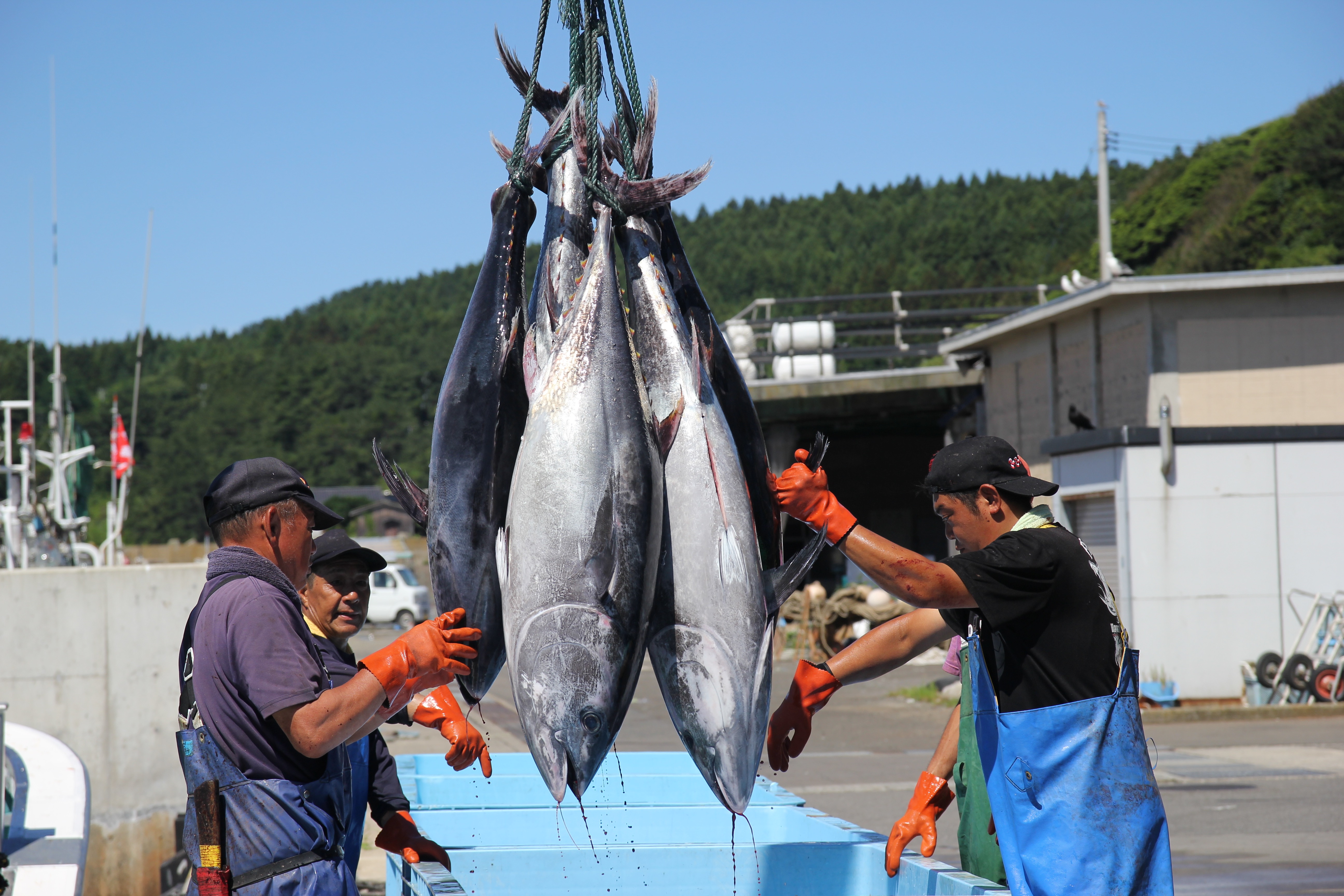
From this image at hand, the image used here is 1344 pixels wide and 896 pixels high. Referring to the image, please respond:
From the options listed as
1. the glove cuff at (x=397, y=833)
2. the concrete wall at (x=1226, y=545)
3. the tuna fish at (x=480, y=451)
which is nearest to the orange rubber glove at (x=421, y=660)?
the tuna fish at (x=480, y=451)

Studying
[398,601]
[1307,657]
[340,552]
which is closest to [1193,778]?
[1307,657]

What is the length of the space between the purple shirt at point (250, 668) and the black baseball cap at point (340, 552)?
1.10 metres

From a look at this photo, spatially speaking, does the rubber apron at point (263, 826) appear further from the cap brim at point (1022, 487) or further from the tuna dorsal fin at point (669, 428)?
the cap brim at point (1022, 487)

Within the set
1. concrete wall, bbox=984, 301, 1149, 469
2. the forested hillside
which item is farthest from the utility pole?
the forested hillside

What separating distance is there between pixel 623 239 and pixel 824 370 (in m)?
15.7

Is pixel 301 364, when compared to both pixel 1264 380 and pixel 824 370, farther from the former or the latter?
pixel 1264 380

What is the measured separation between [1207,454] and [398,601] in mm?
19498

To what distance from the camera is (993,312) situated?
20.0 meters

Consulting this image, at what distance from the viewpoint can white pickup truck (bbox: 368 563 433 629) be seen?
2706 centimetres

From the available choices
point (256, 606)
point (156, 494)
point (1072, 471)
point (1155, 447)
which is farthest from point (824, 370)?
point (156, 494)

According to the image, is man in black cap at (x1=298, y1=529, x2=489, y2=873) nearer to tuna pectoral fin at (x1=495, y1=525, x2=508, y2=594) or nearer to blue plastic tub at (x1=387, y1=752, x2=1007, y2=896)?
blue plastic tub at (x1=387, y1=752, x2=1007, y2=896)

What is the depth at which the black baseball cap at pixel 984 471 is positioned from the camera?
→ 2.88 meters

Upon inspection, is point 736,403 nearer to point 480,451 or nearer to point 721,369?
point 721,369

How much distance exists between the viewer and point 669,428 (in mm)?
2742
